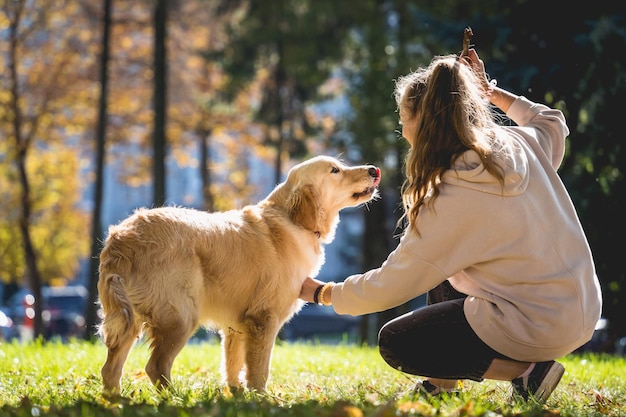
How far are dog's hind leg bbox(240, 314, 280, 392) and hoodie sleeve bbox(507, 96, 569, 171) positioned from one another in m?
1.97

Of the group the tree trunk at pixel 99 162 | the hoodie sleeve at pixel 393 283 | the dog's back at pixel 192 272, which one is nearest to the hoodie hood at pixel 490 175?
the hoodie sleeve at pixel 393 283

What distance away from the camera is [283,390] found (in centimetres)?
469

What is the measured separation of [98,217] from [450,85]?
14.1 meters

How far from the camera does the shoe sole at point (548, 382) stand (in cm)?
400

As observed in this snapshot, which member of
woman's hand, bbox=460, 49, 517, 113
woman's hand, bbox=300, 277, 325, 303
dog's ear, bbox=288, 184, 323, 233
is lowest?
woman's hand, bbox=300, 277, 325, 303

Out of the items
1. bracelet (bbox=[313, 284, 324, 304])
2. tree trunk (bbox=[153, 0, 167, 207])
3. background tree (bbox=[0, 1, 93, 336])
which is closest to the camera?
bracelet (bbox=[313, 284, 324, 304])

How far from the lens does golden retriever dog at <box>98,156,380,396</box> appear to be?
4.41m

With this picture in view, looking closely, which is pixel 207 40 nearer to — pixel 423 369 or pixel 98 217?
pixel 98 217

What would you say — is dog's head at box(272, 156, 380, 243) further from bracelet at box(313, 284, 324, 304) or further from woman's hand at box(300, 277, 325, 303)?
bracelet at box(313, 284, 324, 304)

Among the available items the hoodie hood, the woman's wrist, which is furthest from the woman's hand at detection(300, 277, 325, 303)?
the hoodie hood

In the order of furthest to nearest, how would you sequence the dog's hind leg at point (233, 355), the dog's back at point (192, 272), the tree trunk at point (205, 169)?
the tree trunk at point (205, 169) → the dog's hind leg at point (233, 355) → the dog's back at point (192, 272)

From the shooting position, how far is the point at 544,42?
1040cm

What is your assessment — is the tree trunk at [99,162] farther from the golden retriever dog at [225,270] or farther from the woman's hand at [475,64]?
the woman's hand at [475,64]

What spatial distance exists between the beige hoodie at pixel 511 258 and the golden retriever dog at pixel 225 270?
4.07 feet
